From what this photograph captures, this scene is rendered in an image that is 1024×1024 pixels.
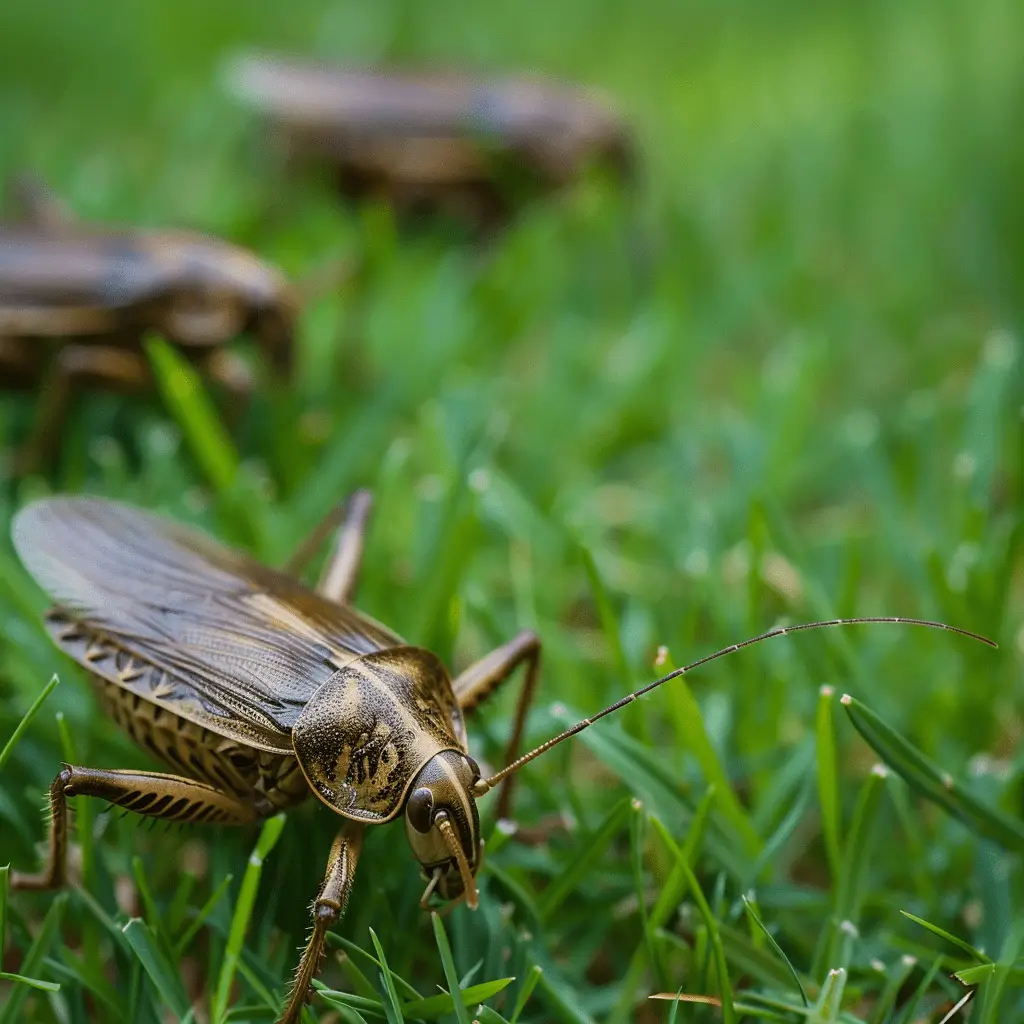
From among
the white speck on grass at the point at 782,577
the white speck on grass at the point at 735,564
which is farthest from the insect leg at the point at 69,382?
the white speck on grass at the point at 782,577

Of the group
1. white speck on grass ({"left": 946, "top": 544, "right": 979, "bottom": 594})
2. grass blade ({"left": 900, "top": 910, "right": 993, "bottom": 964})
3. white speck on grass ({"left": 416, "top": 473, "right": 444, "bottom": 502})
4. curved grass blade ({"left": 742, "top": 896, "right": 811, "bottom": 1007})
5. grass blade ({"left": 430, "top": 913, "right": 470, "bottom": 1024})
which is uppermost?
white speck on grass ({"left": 946, "top": 544, "right": 979, "bottom": 594})

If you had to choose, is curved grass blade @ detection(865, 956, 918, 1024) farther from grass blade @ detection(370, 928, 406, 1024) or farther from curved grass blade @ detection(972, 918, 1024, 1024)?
grass blade @ detection(370, 928, 406, 1024)

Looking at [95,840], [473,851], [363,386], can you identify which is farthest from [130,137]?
[473,851]

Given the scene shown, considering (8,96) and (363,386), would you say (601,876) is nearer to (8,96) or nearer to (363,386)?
(363,386)

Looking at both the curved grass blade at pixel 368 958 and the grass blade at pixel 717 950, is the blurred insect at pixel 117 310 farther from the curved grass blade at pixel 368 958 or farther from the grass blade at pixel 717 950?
the grass blade at pixel 717 950

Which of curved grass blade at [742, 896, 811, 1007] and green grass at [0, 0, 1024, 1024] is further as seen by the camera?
green grass at [0, 0, 1024, 1024]

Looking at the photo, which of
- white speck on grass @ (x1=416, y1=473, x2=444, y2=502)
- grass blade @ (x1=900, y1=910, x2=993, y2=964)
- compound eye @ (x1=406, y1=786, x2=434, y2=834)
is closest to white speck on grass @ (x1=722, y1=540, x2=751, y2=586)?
white speck on grass @ (x1=416, y1=473, x2=444, y2=502)
